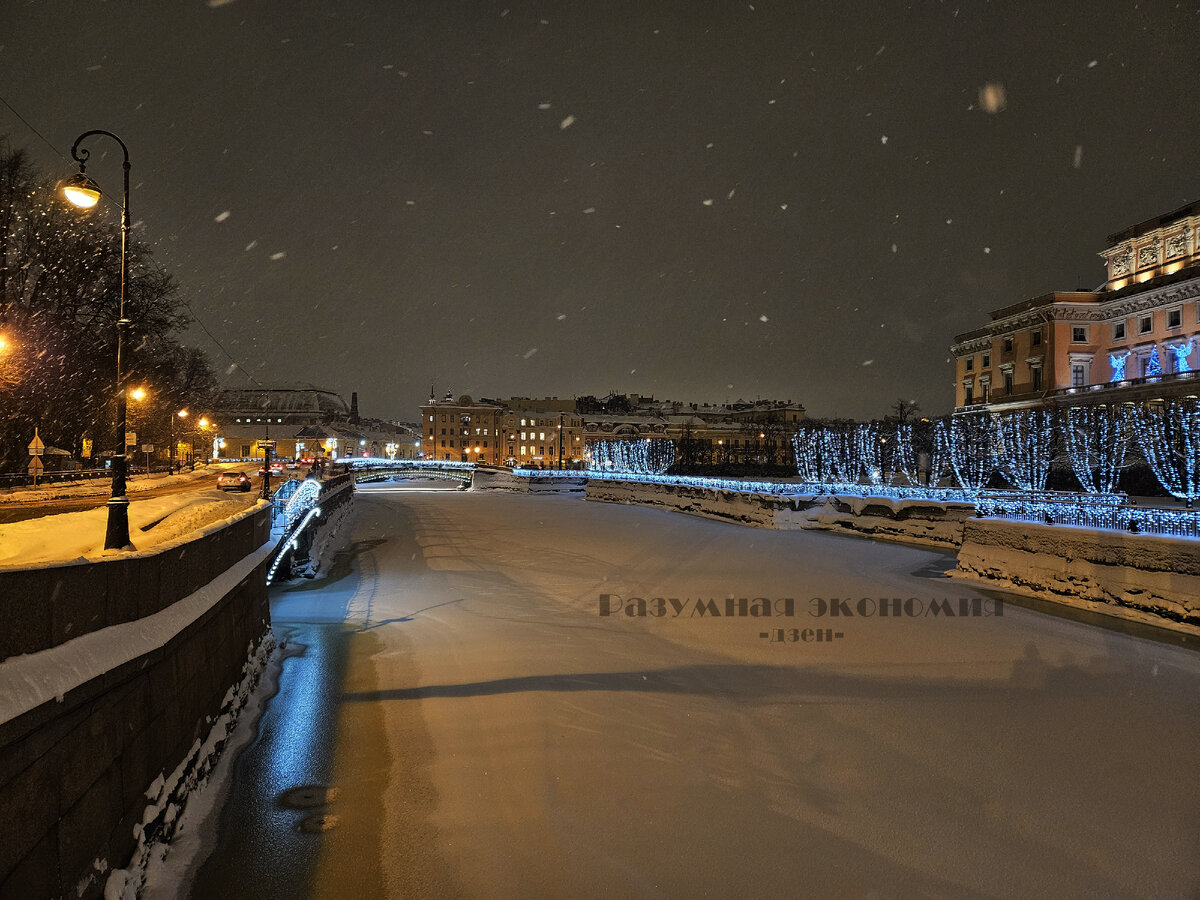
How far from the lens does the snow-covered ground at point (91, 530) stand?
30.3ft

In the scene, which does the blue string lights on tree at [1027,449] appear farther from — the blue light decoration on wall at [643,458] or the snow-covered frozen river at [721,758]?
the blue light decoration on wall at [643,458]

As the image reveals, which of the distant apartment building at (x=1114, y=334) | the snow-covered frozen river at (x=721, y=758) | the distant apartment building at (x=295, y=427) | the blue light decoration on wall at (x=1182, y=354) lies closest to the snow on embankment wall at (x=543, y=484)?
the distant apartment building at (x=295, y=427)

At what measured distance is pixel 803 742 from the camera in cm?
814

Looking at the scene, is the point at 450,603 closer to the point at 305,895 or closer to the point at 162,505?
the point at 162,505

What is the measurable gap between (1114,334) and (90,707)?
210 ft

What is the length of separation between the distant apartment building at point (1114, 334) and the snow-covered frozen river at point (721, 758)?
132ft

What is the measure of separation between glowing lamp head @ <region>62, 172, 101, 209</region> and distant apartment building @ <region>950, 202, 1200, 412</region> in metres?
49.6

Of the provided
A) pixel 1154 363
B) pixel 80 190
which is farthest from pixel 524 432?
pixel 80 190

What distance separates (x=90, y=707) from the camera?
15.2 ft

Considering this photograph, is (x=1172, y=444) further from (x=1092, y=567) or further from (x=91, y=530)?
(x=91, y=530)

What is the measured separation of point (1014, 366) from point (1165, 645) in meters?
52.9

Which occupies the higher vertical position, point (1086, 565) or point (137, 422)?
point (137, 422)

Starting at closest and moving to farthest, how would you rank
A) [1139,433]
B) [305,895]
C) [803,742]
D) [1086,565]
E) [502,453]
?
[305,895] → [803,742] → [1086,565] → [1139,433] → [502,453]

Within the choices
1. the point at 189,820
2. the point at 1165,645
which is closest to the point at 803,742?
the point at 189,820
